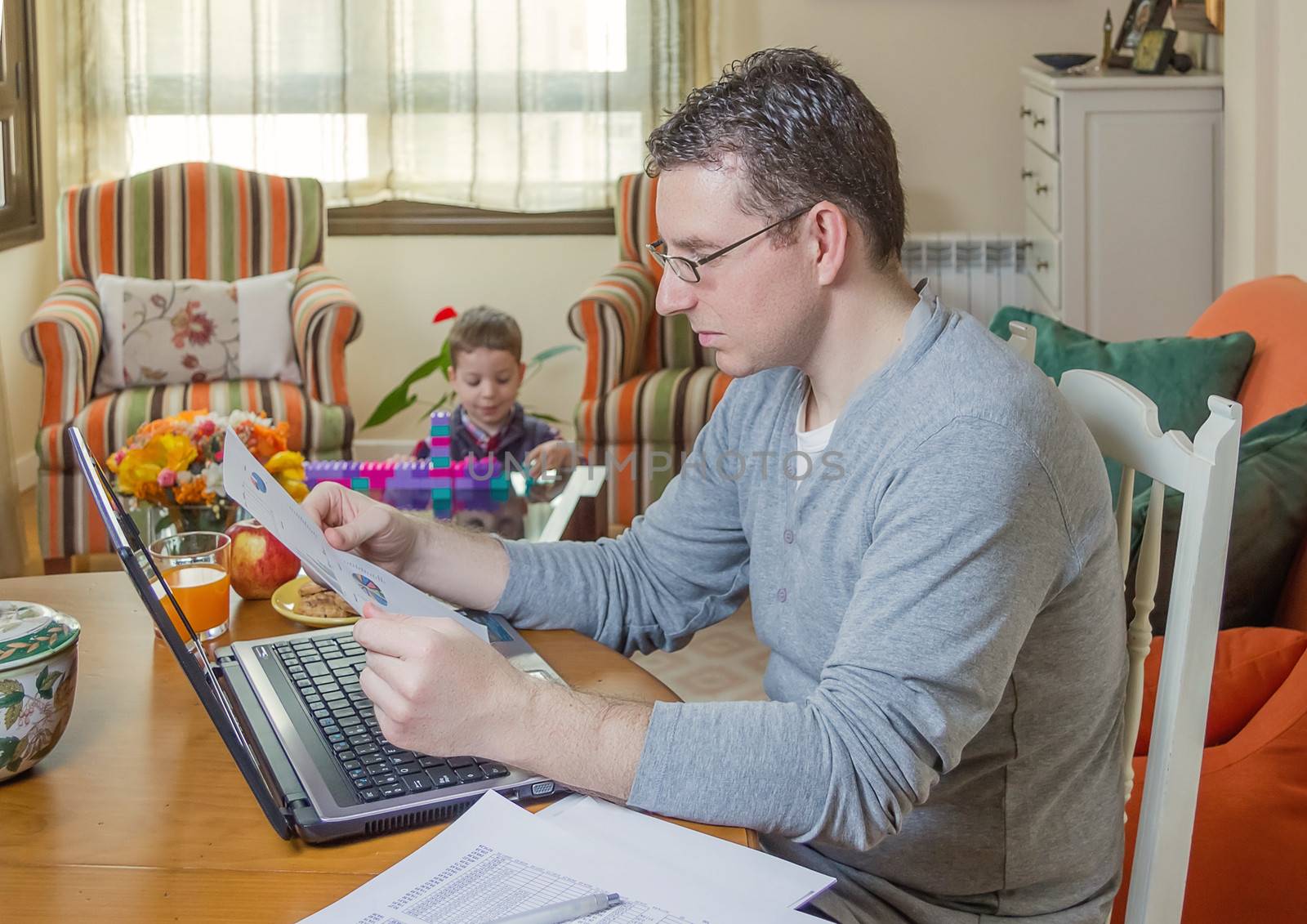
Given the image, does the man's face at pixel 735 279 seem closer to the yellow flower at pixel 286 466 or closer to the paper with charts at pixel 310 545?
the paper with charts at pixel 310 545

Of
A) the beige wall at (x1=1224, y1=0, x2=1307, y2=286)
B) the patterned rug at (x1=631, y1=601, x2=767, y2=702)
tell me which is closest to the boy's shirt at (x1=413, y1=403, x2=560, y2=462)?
the patterned rug at (x1=631, y1=601, x2=767, y2=702)

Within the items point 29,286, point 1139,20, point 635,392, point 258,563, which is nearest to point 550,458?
point 635,392

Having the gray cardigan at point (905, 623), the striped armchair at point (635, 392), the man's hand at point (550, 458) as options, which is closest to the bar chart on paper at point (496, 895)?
the gray cardigan at point (905, 623)

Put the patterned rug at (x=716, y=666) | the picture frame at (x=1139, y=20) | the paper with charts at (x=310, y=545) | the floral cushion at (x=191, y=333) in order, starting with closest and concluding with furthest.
→ the paper with charts at (x=310, y=545), the patterned rug at (x=716, y=666), the picture frame at (x=1139, y=20), the floral cushion at (x=191, y=333)

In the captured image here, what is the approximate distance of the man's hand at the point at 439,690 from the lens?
3.13 ft

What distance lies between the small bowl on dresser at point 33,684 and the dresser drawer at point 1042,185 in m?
3.13

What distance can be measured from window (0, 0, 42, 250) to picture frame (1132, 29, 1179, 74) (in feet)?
10.8

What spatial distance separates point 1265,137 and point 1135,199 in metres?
0.46

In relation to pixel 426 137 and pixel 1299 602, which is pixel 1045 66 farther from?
pixel 1299 602

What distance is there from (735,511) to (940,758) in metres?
0.44

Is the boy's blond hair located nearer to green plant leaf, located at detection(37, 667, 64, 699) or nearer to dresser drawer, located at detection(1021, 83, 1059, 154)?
dresser drawer, located at detection(1021, 83, 1059, 154)

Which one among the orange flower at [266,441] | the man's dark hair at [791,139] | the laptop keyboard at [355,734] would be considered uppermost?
the man's dark hair at [791,139]

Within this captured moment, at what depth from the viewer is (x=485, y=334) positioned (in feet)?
10.6

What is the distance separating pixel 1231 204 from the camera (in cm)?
345
